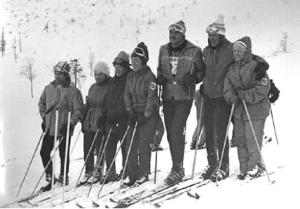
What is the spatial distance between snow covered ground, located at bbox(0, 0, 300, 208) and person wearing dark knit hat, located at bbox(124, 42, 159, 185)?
23 cm

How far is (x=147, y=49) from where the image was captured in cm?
404

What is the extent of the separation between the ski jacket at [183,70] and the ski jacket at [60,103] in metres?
0.99

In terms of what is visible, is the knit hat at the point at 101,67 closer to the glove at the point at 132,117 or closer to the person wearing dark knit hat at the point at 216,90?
the glove at the point at 132,117

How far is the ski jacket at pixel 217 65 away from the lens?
12.2 ft

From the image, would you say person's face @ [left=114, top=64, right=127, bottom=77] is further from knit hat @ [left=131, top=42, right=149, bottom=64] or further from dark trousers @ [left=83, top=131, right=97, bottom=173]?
dark trousers @ [left=83, top=131, right=97, bottom=173]

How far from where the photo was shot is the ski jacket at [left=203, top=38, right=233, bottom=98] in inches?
146

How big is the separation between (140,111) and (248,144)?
3.16ft

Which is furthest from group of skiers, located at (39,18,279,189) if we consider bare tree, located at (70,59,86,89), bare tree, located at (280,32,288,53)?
bare tree, located at (280,32,288,53)

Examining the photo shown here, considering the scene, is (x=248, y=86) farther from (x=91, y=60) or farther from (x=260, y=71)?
(x=91, y=60)

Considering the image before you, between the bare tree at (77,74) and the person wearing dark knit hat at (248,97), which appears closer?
the person wearing dark knit hat at (248,97)

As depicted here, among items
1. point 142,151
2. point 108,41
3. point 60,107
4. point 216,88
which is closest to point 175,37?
point 216,88

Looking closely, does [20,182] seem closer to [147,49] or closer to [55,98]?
[55,98]

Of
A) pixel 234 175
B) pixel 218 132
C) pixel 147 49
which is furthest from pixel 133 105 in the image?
pixel 234 175

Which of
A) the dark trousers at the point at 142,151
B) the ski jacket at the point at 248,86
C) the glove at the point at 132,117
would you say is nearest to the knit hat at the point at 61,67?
the glove at the point at 132,117
